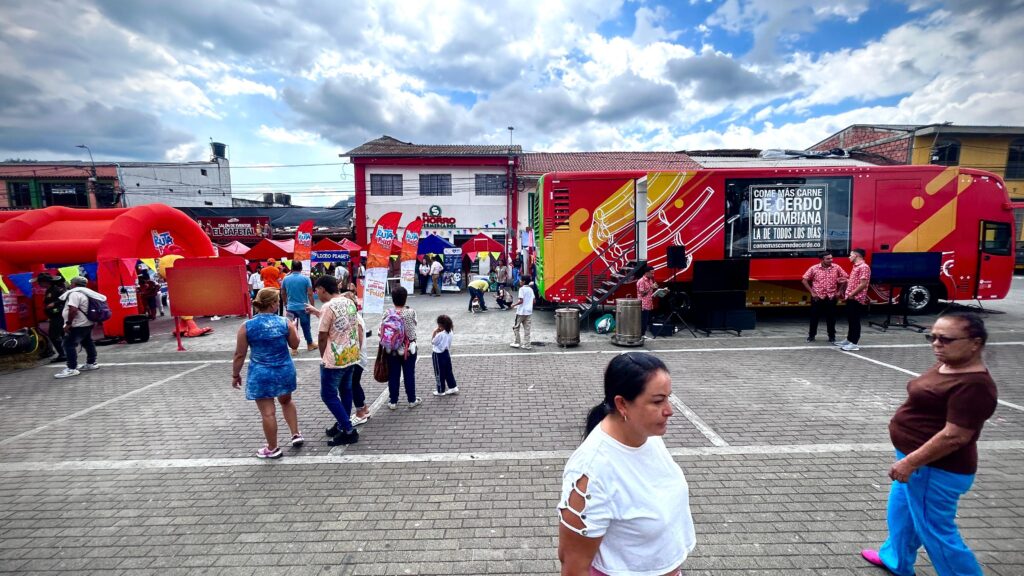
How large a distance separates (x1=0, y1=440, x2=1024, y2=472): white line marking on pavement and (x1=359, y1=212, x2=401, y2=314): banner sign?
335cm

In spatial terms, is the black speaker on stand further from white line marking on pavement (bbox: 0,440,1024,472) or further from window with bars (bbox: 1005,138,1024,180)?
window with bars (bbox: 1005,138,1024,180)

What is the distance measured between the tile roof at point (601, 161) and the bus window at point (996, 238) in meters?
17.0

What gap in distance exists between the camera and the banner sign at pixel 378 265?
786 cm

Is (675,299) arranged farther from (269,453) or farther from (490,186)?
(490,186)

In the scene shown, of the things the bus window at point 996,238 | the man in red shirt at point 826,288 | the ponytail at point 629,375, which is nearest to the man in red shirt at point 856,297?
the man in red shirt at point 826,288

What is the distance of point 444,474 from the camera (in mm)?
4121

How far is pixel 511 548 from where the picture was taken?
10.1ft

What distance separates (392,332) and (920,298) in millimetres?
13046

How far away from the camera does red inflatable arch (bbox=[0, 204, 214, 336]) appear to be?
10.2 m

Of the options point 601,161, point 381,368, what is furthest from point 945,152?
point 381,368

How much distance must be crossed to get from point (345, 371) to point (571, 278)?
23.3ft

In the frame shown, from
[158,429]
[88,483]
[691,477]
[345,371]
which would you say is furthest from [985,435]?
[158,429]

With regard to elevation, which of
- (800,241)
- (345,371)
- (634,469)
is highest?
(800,241)

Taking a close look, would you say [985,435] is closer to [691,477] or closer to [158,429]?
[691,477]
